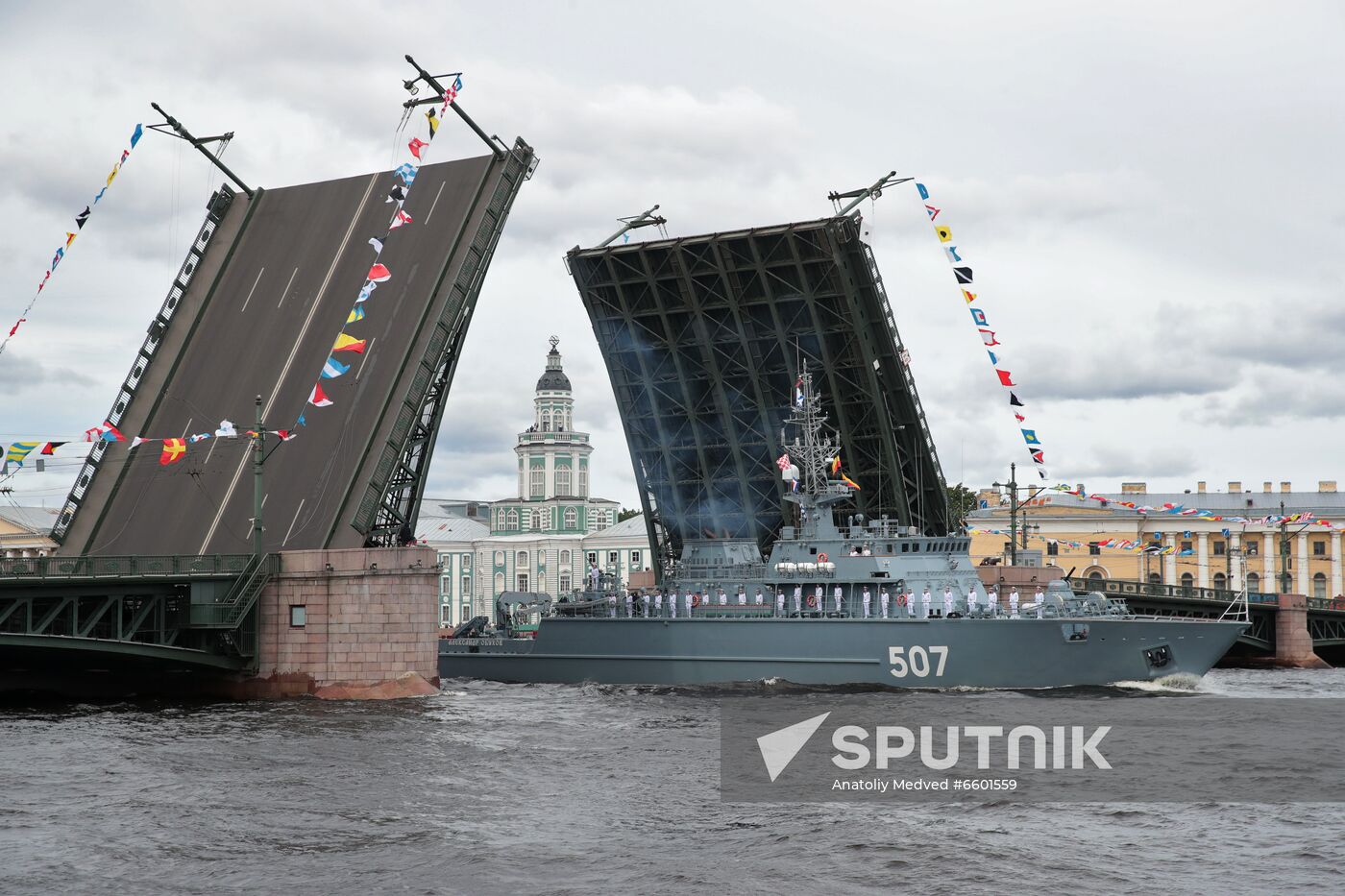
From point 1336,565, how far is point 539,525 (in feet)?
117

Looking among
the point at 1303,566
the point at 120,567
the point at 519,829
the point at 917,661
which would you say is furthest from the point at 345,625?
the point at 1303,566

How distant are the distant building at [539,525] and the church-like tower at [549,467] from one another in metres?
0.05

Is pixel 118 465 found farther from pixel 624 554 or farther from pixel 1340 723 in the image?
pixel 624 554

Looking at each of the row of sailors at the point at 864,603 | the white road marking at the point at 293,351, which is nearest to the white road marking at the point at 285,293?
the white road marking at the point at 293,351

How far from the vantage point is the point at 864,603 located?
3025cm

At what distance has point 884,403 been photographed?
31.7 m

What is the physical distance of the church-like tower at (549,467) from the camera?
7250 cm

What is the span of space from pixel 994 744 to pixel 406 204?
15.5 metres

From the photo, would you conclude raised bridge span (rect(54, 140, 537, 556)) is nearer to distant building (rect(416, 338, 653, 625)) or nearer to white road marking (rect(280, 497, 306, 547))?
white road marking (rect(280, 497, 306, 547))

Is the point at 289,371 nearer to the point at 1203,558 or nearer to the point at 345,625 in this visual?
the point at 345,625

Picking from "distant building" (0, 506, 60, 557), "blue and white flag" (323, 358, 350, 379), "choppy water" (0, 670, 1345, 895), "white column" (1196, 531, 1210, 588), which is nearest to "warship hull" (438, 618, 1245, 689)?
"choppy water" (0, 670, 1345, 895)

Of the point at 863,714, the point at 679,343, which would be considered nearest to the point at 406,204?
the point at 679,343

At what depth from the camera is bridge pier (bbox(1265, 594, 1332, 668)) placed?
4412 cm

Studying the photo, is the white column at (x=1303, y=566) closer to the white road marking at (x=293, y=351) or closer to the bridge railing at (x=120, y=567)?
the white road marking at (x=293, y=351)
